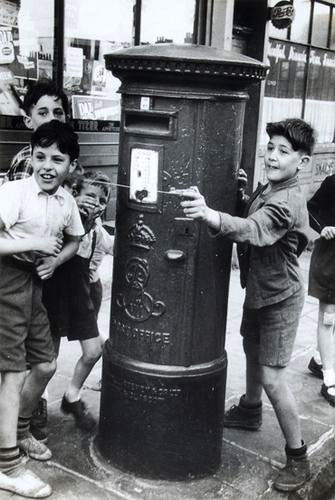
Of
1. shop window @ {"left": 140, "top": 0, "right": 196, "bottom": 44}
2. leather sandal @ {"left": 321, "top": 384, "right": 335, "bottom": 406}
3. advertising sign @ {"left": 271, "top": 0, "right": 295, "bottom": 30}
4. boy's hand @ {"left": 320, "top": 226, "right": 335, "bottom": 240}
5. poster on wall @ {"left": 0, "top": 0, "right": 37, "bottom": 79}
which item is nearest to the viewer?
leather sandal @ {"left": 321, "top": 384, "right": 335, "bottom": 406}

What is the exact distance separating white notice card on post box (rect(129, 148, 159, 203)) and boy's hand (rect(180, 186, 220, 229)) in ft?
0.68

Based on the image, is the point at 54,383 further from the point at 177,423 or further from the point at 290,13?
the point at 290,13

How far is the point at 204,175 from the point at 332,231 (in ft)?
5.86

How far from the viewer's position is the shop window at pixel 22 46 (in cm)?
588

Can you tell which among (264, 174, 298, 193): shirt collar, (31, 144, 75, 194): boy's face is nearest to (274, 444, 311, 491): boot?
(264, 174, 298, 193): shirt collar

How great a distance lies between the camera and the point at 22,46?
19.7ft

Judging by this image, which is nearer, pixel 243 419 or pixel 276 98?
pixel 243 419

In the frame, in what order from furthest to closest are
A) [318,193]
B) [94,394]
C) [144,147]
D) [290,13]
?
[290,13]
[318,193]
[94,394]
[144,147]

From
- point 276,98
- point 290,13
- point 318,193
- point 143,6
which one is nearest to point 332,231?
point 318,193

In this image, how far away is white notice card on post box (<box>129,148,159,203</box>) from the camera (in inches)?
120

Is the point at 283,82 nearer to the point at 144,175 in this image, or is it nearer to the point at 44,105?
the point at 44,105

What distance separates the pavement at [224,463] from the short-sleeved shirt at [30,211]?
1091mm

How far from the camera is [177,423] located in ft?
10.6

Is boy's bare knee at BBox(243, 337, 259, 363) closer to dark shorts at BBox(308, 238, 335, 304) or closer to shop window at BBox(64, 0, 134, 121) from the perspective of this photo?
dark shorts at BBox(308, 238, 335, 304)
